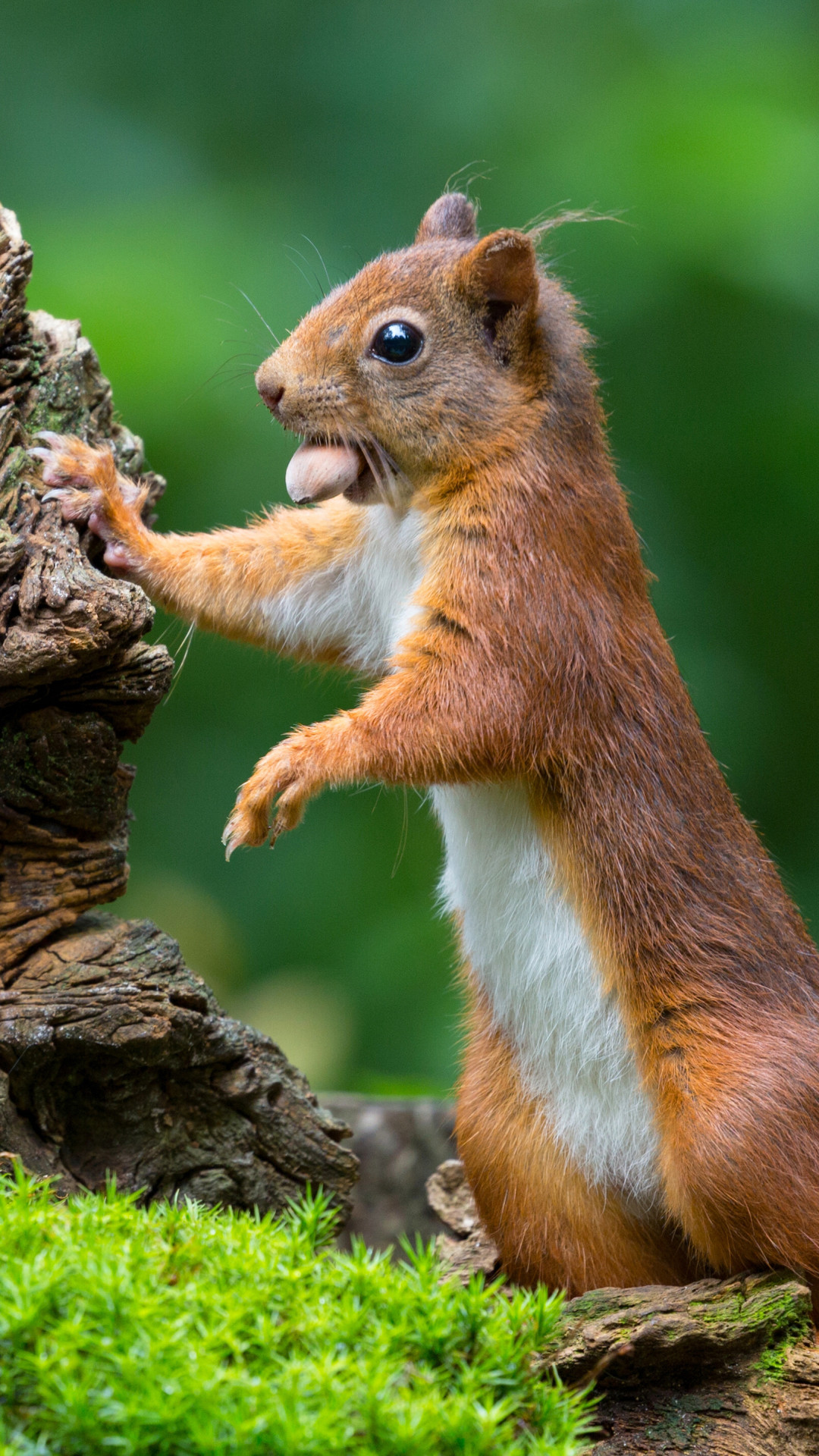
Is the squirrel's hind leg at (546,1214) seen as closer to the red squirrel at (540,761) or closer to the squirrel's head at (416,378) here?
the red squirrel at (540,761)

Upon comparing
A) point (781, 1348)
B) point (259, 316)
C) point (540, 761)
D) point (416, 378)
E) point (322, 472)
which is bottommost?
point (781, 1348)

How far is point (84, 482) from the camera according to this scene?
3.24 m

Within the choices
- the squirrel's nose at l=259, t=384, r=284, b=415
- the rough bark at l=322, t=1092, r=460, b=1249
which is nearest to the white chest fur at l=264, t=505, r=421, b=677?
the squirrel's nose at l=259, t=384, r=284, b=415

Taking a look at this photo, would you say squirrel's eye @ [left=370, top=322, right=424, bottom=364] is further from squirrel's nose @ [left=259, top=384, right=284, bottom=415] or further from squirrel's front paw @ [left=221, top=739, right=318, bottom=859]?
squirrel's front paw @ [left=221, top=739, right=318, bottom=859]

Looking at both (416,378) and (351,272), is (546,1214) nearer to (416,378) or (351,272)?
(416,378)

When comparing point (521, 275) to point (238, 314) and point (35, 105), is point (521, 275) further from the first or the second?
point (35, 105)

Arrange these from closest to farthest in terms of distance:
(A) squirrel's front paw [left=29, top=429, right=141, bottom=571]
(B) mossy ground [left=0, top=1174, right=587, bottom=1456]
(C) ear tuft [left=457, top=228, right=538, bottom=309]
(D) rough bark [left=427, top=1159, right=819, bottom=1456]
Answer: (B) mossy ground [left=0, top=1174, right=587, bottom=1456] → (D) rough bark [left=427, top=1159, right=819, bottom=1456] → (C) ear tuft [left=457, top=228, right=538, bottom=309] → (A) squirrel's front paw [left=29, top=429, right=141, bottom=571]

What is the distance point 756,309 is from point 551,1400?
4.43 meters

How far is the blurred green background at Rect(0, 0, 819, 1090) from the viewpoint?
17.4 ft

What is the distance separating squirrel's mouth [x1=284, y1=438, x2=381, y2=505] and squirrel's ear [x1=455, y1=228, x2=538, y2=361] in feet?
1.46

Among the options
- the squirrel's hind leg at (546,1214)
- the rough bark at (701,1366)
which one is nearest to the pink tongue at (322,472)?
the squirrel's hind leg at (546,1214)

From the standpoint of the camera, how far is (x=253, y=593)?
3.67m

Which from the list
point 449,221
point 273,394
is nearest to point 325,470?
point 273,394

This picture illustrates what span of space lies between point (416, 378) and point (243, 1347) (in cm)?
220
